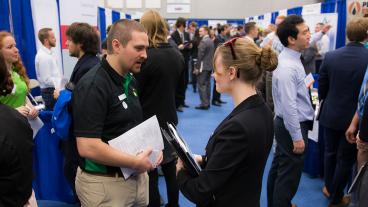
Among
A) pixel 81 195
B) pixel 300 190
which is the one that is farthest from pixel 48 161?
pixel 300 190

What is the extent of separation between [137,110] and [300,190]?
2313 millimetres

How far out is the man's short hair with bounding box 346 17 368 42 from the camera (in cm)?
259

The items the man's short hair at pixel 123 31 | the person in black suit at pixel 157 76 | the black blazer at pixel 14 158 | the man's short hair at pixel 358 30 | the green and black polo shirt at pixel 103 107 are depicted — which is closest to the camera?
the black blazer at pixel 14 158

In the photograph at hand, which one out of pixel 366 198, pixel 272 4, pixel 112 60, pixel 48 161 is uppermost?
pixel 272 4

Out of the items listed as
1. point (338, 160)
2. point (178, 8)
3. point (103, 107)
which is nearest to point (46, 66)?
point (103, 107)

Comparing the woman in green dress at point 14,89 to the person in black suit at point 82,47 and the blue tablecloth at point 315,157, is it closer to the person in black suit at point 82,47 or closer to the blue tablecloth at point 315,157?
the person in black suit at point 82,47

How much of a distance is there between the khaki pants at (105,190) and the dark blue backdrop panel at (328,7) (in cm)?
742

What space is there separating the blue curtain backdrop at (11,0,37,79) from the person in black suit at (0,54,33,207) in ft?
10.8

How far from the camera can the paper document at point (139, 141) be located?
5.05 feet

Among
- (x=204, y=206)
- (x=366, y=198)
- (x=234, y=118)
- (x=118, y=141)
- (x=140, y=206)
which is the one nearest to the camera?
(x=234, y=118)

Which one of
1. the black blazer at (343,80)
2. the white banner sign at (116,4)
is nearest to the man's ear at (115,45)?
the black blazer at (343,80)

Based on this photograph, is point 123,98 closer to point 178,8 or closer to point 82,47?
point 82,47

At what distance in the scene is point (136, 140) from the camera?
1600 mm

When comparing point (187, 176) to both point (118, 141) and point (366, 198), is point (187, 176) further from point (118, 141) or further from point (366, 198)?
point (366, 198)
